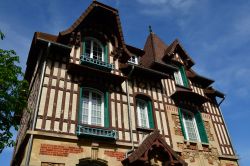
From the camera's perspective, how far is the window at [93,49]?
11.3 meters

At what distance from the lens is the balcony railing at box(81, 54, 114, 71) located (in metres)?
10.4

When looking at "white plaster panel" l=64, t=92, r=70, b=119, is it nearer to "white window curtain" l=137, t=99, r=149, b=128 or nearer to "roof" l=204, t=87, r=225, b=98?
"white window curtain" l=137, t=99, r=149, b=128

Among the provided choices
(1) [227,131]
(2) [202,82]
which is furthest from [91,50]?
(1) [227,131]

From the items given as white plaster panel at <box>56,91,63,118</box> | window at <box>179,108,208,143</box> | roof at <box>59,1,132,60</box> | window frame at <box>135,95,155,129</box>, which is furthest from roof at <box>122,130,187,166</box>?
roof at <box>59,1,132,60</box>

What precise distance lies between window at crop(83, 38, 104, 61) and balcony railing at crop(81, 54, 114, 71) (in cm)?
51

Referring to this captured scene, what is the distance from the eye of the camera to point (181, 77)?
14102mm

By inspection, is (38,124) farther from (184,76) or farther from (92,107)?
(184,76)

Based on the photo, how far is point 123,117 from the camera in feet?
33.1

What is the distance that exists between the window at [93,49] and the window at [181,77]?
4.44 meters

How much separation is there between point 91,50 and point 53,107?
11.9ft

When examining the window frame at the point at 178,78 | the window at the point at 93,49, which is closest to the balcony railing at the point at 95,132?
the window at the point at 93,49

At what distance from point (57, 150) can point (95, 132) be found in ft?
4.87

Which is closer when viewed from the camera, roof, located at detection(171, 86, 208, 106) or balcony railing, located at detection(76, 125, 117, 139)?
balcony railing, located at detection(76, 125, 117, 139)

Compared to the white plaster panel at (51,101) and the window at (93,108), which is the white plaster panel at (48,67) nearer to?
the white plaster panel at (51,101)
